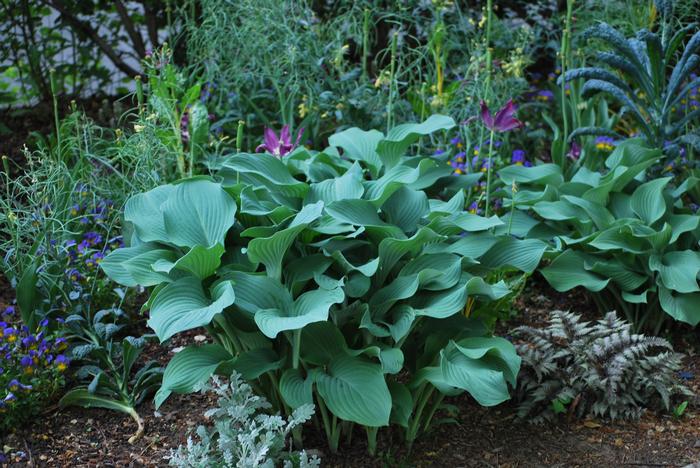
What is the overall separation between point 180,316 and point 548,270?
1621mm

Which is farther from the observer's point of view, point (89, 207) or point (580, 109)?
point (580, 109)

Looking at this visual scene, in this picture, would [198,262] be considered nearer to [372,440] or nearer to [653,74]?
[372,440]

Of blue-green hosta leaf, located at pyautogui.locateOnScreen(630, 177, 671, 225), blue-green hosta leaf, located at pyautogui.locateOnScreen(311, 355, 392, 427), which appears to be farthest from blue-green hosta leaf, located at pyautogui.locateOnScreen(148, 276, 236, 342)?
blue-green hosta leaf, located at pyautogui.locateOnScreen(630, 177, 671, 225)

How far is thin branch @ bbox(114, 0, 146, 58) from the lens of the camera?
207 inches

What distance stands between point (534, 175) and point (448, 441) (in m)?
1.48

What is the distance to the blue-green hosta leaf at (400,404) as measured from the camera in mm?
2467

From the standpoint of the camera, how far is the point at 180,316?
7.52 feet

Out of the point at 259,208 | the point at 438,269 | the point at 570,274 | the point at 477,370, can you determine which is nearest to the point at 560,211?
the point at 570,274

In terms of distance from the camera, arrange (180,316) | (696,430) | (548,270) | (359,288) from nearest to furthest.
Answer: (180,316), (359,288), (696,430), (548,270)

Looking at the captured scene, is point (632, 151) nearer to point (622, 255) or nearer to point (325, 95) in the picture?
point (622, 255)

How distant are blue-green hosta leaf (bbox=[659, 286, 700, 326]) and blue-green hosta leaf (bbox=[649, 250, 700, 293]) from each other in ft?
0.16

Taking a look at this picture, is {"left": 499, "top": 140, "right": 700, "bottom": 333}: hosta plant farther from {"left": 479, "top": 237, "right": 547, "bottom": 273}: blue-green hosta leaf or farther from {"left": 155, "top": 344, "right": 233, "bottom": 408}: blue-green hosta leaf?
{"left": 155, "top": 344, "right": 233, "bottom": 408}: blue-green hosta leaf

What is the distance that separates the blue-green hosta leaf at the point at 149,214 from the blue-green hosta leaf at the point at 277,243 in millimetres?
386

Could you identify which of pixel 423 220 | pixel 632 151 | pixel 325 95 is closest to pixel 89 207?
pixel 325 95
